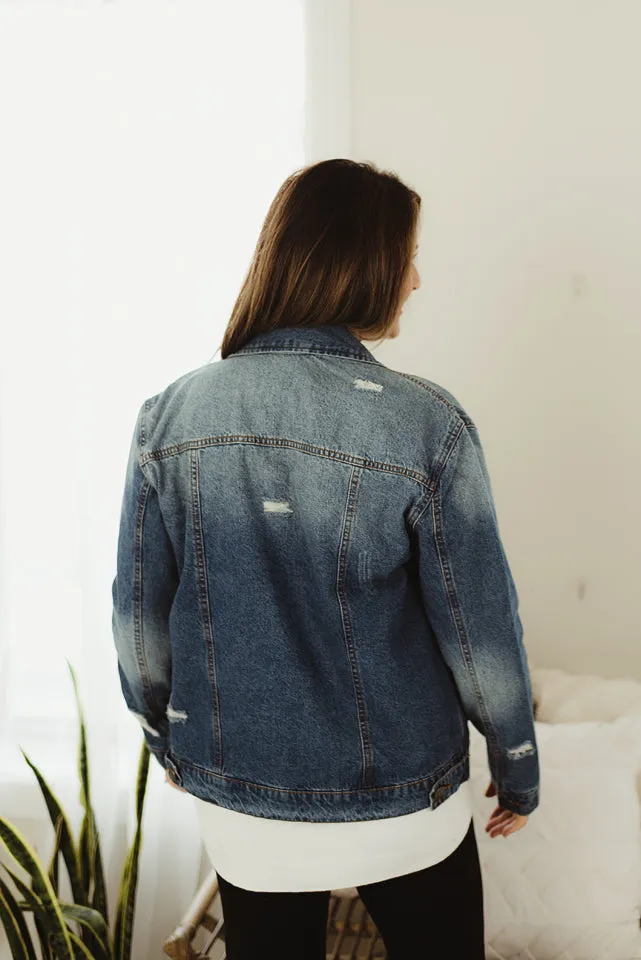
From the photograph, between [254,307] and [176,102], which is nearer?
[254,307]

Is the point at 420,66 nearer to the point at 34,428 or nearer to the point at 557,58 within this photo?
the point at 557,58

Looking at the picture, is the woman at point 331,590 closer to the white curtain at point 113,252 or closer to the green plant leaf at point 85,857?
the green plant leaf at point 85,857

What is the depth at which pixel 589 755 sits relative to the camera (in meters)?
1.44

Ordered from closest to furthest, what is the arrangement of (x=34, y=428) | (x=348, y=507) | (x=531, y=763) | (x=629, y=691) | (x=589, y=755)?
(x=348, y=507) → (x=531, y=763) → (x=589, y=755) → (x=629, y=691) → (x=34, y=428)

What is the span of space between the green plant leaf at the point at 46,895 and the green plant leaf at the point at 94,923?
0.03 metres

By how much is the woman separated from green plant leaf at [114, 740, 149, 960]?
0.54 meters

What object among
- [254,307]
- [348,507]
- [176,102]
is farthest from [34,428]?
[348,507]

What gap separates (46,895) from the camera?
1329 millimetres

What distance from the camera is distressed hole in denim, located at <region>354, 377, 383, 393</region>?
0.90 meters

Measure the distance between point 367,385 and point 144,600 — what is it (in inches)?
16.0

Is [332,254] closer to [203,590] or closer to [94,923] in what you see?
[203,590]

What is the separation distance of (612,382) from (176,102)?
1.10 meters

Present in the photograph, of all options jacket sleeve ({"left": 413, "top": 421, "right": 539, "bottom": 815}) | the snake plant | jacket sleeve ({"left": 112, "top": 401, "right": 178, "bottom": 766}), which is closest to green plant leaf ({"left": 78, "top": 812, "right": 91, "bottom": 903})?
the snake plant

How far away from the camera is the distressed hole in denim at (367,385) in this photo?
90 centimetres
